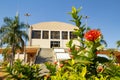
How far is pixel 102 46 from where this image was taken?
351 centimetres

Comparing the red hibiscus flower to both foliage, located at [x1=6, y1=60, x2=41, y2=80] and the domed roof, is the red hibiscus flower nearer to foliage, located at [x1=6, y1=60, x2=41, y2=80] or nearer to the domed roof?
foliage, located at [x1=6, y1=60, x2=41, y2=80]

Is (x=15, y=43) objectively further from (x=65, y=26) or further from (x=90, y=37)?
(x=90, y=37)

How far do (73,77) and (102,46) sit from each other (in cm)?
61

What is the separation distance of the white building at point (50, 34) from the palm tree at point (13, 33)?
68.2ft

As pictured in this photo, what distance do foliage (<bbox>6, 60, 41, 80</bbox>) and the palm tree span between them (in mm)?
41913

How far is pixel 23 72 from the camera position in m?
4.57

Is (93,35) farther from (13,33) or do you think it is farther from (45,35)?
(45,35)

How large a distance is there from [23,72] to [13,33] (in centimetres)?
4290

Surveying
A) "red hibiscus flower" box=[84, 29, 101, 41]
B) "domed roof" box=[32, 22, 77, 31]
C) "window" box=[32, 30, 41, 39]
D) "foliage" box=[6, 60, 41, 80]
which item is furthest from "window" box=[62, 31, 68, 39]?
"red hibiscus flower" box=[84, 29, 101, 41]

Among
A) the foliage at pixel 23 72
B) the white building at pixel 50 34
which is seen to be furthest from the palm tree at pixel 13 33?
the foliage at pixel 23 72

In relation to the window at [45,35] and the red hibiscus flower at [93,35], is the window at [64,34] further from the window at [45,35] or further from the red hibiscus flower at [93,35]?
the red hibiscus flower at [93,35]

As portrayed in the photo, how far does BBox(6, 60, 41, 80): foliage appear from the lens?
4.29 m

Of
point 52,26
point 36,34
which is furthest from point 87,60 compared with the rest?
point 52,26

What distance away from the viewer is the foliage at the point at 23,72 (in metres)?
4.29
